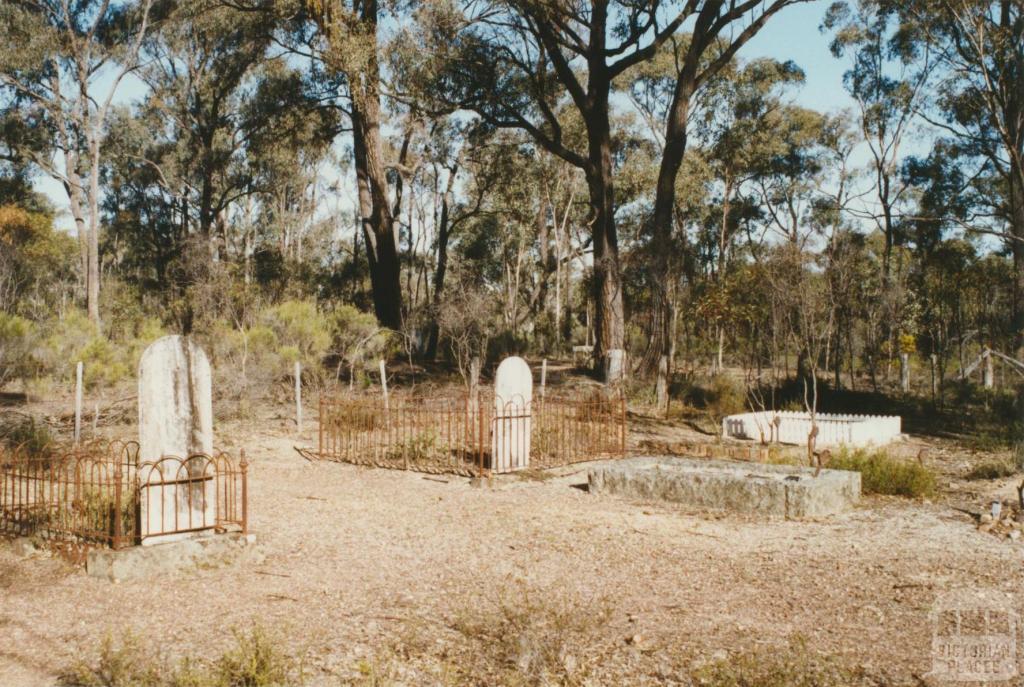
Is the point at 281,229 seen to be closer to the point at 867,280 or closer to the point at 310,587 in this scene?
the point at 867,280

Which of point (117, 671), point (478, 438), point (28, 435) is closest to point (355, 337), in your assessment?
point (478, 438)

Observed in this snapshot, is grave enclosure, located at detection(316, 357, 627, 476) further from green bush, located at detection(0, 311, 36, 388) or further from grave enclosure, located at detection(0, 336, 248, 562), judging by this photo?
green bush, located at detection(0, 311, 36, 388)

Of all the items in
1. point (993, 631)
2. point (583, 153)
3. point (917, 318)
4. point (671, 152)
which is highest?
point (583, 153)

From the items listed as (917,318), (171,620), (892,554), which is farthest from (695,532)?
(917,318)

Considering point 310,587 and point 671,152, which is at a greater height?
point 671,152

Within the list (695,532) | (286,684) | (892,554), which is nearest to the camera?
(286,684)

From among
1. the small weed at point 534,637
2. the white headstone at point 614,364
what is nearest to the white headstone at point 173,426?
the small weed at point 534,637

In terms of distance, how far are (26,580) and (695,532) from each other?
569cm

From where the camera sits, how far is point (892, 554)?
745 centimetres

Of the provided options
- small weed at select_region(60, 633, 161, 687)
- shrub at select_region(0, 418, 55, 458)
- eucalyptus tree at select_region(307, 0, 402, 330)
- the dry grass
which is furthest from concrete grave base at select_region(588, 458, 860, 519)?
eucalyptus tree at select_region(307, 0, 402, 330)

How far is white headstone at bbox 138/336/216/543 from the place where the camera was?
7.29 meters

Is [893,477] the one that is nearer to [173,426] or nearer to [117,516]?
[173,426]

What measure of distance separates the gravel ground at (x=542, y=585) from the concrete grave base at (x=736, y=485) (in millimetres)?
283

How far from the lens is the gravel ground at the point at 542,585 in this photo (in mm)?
5184
